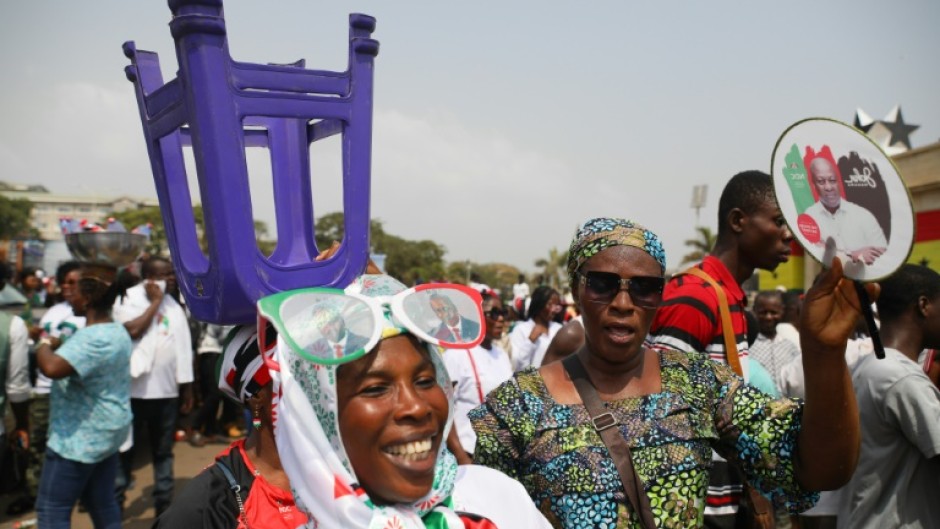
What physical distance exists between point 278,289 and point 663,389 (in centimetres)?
120

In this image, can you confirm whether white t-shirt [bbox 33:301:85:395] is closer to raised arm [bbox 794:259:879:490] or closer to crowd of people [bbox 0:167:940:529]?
crowd of people [bbox 0:167:940:529]

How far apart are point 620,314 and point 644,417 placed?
1.05ft

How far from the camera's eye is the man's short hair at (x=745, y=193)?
123 inches

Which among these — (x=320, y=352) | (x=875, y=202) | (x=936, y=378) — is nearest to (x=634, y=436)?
(x=875, y=202)

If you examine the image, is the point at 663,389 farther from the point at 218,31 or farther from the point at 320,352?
the point at 218,31

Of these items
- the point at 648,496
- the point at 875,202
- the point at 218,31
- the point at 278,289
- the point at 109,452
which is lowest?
the point at 109,452

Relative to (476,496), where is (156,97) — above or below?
above

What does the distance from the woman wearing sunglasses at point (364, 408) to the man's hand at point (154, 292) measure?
4799 mm

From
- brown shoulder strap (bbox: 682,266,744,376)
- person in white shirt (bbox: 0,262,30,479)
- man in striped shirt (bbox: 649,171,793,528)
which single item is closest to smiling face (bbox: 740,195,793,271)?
man in striped shirt (bbox: 649,171,793,528)

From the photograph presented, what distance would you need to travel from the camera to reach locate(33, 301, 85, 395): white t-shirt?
15.2 feet

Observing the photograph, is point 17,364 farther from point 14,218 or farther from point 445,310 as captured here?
point 14,218

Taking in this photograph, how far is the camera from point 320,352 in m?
1.40

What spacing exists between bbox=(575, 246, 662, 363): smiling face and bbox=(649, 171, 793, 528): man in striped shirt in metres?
0.64

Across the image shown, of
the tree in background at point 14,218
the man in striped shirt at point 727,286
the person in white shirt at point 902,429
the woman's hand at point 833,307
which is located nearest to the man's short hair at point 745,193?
the man in striped shirt at point 727,286
